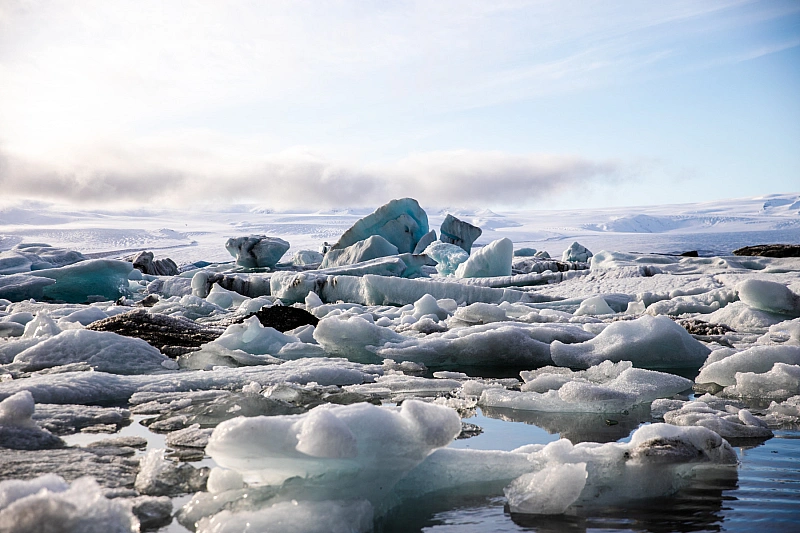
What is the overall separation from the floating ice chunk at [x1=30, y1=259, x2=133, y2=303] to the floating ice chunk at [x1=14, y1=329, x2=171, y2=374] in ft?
30.1

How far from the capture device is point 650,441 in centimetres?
195

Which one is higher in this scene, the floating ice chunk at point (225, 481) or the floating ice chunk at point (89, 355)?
the floating ice chunk at point (225, 481)

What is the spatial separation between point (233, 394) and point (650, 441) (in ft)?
6.35

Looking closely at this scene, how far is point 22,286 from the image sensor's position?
11602 mm

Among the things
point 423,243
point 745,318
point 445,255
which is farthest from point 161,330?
point 423,243

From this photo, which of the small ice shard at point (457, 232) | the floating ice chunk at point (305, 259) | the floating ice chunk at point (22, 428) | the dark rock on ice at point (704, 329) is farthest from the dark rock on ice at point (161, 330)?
the small ice shard at point (457, 232)

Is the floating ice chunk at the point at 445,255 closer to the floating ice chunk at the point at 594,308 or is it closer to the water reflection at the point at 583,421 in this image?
the floating ice chunk at the point at 594,308

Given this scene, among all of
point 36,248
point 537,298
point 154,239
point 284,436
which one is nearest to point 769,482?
point 284,436

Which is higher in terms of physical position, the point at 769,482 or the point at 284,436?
the point at 284,436

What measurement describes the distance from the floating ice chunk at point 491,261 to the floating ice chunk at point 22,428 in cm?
1059

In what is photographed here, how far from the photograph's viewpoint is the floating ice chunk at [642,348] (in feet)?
12.9

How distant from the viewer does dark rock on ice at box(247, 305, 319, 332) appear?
19.1ft

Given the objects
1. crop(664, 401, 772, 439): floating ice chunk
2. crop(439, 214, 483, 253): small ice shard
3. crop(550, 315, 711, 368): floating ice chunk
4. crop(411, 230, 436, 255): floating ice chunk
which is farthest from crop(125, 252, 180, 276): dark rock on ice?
crop(664, 401, 772, 439): floating ice chunk

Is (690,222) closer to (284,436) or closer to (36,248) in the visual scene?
(36,248)
